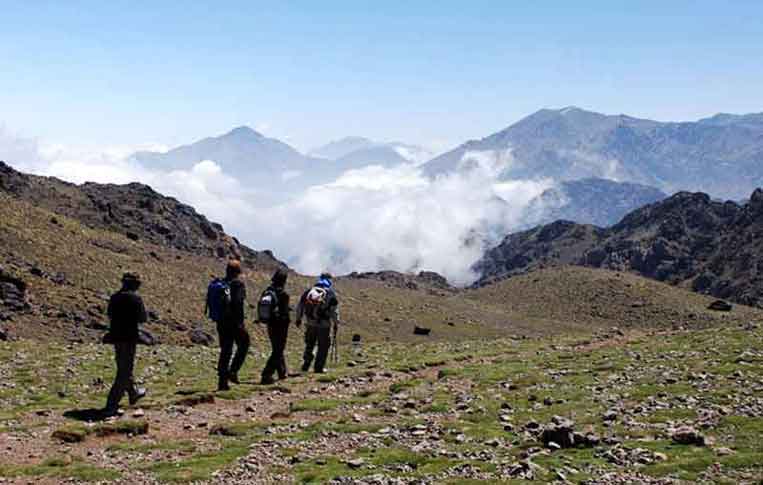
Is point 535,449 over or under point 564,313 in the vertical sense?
under

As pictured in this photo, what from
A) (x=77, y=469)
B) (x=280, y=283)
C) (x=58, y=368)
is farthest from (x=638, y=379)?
(x=58, y=368)

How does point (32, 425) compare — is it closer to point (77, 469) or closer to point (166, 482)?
point (77, 469)

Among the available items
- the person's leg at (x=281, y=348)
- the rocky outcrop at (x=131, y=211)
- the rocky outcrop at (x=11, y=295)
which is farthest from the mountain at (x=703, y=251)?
the person's leg at (x=281, y=348)

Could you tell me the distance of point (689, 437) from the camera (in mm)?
15469

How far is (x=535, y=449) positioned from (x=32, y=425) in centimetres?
1132

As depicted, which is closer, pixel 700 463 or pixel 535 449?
pixel 700 463

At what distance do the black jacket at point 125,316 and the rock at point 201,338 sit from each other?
3496cm

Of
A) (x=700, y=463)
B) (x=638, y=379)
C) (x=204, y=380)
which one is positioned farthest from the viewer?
(x=204, y=380)

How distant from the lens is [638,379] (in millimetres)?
23625

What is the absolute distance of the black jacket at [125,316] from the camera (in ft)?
65.0

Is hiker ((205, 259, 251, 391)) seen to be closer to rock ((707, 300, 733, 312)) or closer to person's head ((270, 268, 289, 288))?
person's head ((270, 268, 289, 288))

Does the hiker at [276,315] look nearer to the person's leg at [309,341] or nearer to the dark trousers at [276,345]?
the dark trousers at [276,345]

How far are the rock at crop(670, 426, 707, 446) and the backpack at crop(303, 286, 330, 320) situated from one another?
13.5 metres

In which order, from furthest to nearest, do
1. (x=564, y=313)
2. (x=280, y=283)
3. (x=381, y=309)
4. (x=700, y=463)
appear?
(x=564, y=313)
(x=381, y=309)
(x=280, y=283)
(x=700, y=463)
